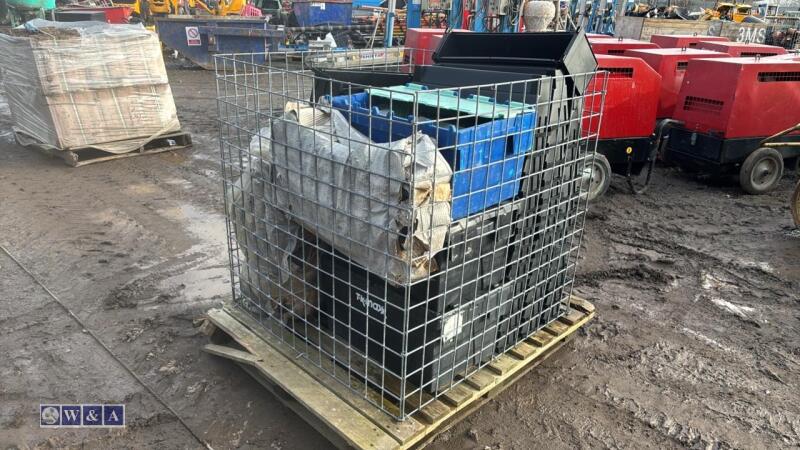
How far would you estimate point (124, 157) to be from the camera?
25.2ft

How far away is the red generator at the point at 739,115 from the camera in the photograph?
22.0ft

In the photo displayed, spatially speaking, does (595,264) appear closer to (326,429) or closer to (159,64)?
(326,429)

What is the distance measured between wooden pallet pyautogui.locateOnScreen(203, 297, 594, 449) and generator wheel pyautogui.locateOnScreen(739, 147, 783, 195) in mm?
4866

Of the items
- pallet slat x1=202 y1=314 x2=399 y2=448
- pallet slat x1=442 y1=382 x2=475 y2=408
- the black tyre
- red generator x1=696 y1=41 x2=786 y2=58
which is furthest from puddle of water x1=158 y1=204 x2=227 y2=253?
red generator x1=696 y1=41 x2=786 y2=58

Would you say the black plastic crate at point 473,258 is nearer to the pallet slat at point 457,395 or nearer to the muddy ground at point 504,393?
the pallet slat at point 457,395

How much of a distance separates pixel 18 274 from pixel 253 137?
9.17 ft

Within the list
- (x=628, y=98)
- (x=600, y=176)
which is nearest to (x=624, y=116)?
(x=628, y=98)

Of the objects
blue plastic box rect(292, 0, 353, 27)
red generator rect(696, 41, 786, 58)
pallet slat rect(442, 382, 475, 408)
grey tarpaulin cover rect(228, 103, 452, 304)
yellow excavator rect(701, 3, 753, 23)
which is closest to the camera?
grey tarpaulin cover rect(228, 103, 452, 304)

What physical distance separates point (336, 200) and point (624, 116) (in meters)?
5.03

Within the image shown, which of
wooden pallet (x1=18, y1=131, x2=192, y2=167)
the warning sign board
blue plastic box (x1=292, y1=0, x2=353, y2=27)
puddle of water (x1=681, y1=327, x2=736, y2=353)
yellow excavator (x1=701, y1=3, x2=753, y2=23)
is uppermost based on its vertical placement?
yellow excavator (x1=701, y1=3, x2=753, y2=23)

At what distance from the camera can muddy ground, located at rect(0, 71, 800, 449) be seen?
3012mm

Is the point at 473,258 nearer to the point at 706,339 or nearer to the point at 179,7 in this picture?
the point at 706,339

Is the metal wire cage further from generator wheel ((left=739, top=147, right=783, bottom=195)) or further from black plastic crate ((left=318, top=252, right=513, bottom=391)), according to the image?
generator wheel ((left=739, top=147, right=783, bottom=195))

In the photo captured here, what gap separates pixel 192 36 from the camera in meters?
15.4
